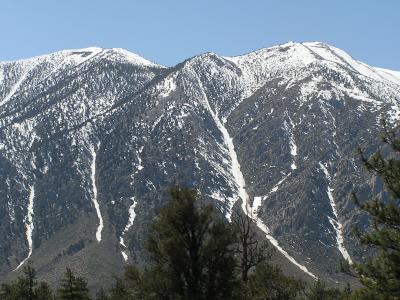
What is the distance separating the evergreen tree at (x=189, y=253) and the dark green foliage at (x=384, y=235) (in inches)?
286

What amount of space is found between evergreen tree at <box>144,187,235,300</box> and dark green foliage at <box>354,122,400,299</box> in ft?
23.8

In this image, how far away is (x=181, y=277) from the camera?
2920cm

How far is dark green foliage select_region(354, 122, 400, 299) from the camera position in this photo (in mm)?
22719

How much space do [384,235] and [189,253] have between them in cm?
969

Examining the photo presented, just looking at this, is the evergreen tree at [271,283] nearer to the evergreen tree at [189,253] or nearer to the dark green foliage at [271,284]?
the dark green foliage at [271,284]

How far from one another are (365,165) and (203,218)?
347 inches

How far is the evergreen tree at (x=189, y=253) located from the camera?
28.9m

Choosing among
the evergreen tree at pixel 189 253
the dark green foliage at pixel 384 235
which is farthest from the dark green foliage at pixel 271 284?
the dark green foliage at pixel 384 235

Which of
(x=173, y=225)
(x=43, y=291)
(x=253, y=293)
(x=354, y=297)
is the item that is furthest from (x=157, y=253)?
(x=43, y=291)

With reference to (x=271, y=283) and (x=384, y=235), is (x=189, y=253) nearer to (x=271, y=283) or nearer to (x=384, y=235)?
(x=384, y=235)

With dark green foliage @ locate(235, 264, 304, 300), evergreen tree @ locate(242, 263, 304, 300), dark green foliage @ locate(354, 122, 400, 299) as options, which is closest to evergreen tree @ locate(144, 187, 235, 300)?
dark green foliage @ locate(354, 122, 400, 299)

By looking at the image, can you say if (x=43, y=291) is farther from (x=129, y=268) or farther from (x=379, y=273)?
(x=379, y=273)

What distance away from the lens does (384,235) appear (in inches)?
905

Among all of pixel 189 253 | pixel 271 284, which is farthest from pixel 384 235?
pixel 271 284
